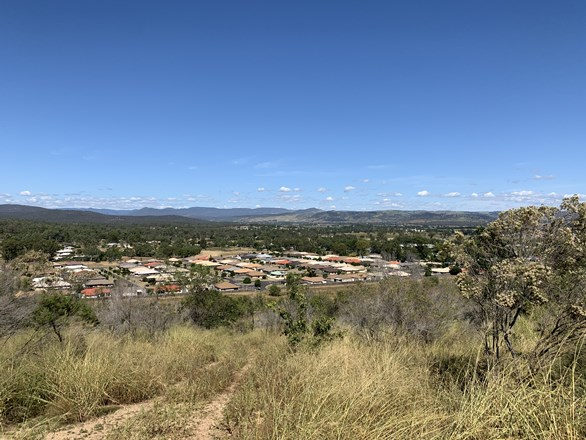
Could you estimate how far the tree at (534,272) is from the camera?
4.78 meters

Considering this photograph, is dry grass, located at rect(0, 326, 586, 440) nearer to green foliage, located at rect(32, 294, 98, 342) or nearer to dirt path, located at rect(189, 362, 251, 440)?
dirt path, located at rect(189, 362, 251, 440)

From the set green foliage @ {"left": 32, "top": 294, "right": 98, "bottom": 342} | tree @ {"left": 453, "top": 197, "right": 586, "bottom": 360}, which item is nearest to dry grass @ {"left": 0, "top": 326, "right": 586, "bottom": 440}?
tree @ {"left": 453, "top": 197, "right": 586, "bottom": 360}

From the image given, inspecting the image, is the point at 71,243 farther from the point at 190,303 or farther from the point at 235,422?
the point at 235,422

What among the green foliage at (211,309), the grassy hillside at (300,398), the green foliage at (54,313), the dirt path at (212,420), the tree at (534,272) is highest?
the tree at (534,272)

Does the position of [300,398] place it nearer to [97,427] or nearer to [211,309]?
[97,427]

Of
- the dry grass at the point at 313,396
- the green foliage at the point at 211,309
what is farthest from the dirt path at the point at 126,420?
the green foliage at the point at 211,309

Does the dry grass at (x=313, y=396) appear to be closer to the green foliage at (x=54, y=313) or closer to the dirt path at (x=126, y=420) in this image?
the dirt path at (x=126, y=420)

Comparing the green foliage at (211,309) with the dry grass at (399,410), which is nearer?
the dry grass at (399,410)

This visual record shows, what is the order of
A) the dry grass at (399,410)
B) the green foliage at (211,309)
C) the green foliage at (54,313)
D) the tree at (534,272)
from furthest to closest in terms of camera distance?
the green foliage at (211,309), the green foliage at (54,313), the tree at (534,272), the dry grass at (399,410)

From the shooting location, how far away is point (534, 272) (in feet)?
15.5

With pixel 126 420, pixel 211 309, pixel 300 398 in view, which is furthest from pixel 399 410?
pixel 211 309

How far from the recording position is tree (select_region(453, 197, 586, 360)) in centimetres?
478

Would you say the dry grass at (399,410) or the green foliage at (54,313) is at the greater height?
the dry grass at (399,410)

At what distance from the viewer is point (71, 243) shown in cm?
10862
